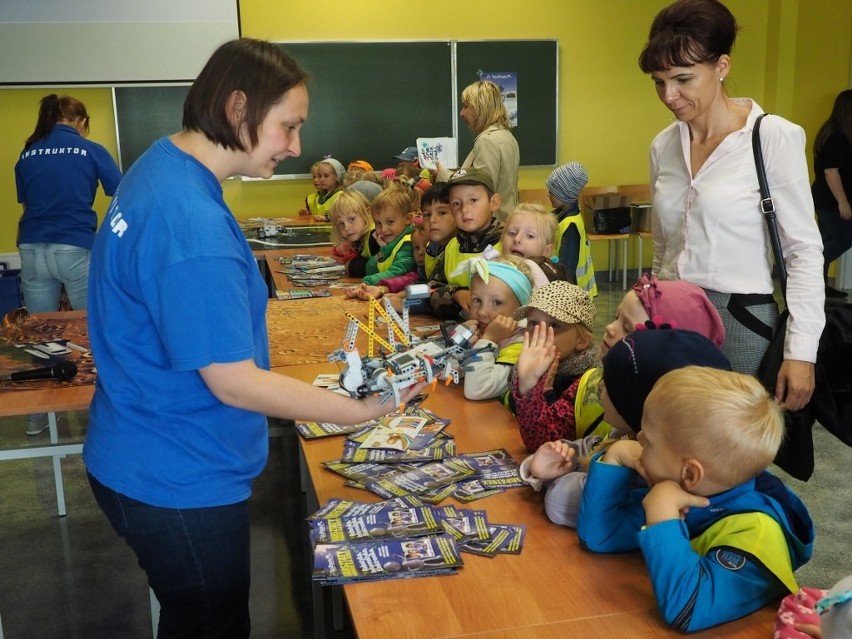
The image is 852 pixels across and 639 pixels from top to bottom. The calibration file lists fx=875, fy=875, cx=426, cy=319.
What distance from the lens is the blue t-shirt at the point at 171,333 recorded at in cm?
138

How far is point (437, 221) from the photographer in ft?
12.5

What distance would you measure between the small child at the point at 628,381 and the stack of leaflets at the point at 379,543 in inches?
9.6

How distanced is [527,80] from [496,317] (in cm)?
610

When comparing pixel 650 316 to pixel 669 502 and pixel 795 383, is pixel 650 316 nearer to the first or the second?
pixel 795 383

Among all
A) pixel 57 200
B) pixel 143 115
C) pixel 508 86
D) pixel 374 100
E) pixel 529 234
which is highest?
pixel 508 86

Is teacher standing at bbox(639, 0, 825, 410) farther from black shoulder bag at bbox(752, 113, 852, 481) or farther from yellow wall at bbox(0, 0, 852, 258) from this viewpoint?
yellow wall at bbox(0, 0, 852, 258)

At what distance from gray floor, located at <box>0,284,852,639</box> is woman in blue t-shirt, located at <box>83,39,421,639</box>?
1.32m

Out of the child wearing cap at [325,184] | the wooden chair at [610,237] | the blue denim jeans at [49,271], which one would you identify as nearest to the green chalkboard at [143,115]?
the child wearing cap at [325,184]

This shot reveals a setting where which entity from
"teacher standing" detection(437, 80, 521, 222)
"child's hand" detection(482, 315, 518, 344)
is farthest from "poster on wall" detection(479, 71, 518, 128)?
"child's hand" detection(482, 315, 518, 344)

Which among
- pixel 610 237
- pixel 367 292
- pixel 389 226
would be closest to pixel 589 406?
pixel 367 292

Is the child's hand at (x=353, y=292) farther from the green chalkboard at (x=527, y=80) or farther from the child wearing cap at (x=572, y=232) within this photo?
the green chalkboard at (x=527, y=80)

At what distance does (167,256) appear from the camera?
137 centimetres

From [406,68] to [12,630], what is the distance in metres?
6.31

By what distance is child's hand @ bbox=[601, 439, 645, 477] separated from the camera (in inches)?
63.0
